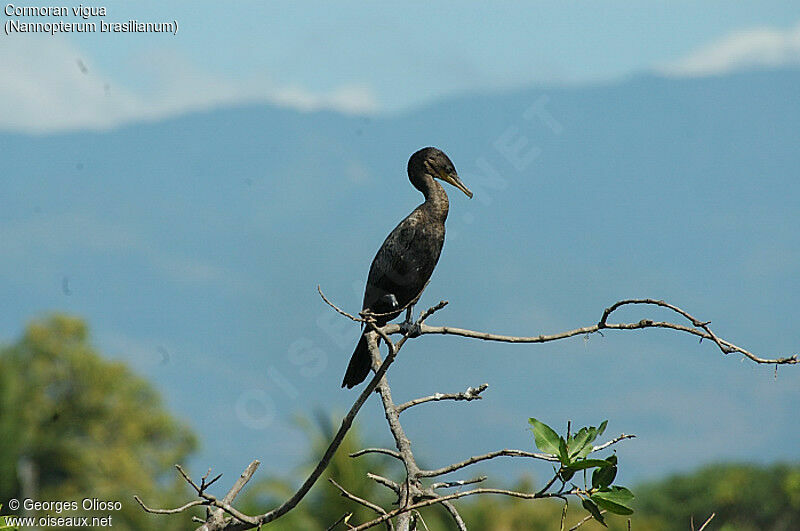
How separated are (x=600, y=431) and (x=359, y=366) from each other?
4.32 ft

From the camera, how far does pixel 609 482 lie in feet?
5.74

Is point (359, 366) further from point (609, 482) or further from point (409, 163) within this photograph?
point (609, 482)

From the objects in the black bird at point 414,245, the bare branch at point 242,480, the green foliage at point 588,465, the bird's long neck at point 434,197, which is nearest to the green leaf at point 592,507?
the green foliage at point 588,465

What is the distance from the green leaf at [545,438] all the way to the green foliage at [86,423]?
15.8m

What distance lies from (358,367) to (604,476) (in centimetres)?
133

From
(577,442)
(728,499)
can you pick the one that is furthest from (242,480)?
(728,499)

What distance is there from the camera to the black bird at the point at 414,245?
9.57ft

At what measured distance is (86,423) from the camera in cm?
1975

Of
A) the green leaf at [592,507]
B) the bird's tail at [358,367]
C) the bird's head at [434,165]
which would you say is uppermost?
the bird's head at [434,165]

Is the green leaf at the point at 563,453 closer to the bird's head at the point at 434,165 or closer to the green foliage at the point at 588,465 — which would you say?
the green foliage at the point at 588,465

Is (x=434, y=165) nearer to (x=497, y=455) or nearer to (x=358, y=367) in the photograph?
(x=358, y=367)

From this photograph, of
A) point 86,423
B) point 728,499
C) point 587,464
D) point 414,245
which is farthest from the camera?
point 86,423

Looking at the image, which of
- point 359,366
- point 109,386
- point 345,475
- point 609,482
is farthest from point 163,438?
point 609,482

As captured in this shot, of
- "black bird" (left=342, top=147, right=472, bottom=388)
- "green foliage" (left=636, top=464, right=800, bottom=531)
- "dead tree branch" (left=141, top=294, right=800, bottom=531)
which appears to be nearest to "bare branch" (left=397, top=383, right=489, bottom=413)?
"dead tree branch" (left=141, top=294, right=800, bottom=531)
